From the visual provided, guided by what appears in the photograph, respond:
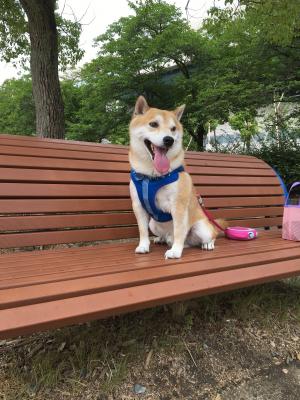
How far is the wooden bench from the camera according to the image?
1404 millimetres

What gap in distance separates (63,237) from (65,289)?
41.5 inches

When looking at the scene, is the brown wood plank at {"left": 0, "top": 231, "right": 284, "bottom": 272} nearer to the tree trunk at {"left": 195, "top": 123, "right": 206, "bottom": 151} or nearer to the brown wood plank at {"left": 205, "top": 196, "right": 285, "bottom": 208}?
the brown wood plank at {"left": 205, "top": 196, "right": 285, "bottom": 208}

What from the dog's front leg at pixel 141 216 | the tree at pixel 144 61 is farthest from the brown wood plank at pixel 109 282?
the tree at pixel 144 61

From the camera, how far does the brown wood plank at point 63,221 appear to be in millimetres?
2270

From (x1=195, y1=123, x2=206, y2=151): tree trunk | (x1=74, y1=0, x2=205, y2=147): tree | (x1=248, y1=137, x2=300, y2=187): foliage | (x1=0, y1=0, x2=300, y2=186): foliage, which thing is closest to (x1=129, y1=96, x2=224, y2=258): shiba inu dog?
(x1=0, y1=0, x2=300, y2=186): foliage

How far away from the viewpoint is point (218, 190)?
347cm

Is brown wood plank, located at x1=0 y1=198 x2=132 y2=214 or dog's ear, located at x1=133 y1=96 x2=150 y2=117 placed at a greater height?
dog's ear, located at x1=133 y1=96 x2=150 y2=117

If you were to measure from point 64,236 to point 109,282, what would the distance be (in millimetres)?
1002

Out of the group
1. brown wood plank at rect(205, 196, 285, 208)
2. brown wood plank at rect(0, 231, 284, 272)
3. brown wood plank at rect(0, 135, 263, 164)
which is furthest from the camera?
brown wood plank at rect(205, 196, 285, 208)

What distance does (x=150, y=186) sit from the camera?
7.64 ft

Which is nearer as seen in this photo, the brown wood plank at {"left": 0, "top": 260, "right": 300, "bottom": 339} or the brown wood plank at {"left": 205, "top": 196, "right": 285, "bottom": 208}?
the brown wood plank at {"left": 0, "top": 260, "right": 300, "bottom": 339}

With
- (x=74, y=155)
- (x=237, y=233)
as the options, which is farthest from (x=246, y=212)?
(x=74, y=155)

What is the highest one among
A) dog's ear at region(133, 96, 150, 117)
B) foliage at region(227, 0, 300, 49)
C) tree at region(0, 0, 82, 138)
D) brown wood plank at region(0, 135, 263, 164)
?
foliage at region(227, 0, 300, 49)

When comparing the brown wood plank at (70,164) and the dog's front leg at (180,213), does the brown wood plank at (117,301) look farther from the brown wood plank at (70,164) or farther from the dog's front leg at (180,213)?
the brown wood plank at (70,164)
